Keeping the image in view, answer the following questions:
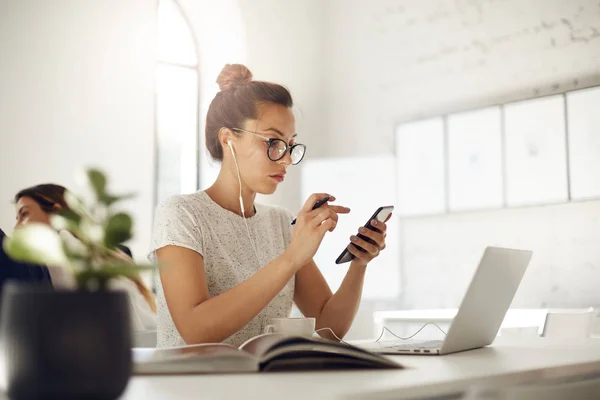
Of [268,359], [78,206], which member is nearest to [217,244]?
[268,359]

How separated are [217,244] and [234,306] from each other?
0.35m

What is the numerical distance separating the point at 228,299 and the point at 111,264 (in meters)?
0.90

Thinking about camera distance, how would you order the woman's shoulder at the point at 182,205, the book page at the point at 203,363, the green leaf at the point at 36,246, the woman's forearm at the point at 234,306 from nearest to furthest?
the green leaf at the point at 36,246 → the book page at the point at 203,363 → the woman's forearm at the point at 234,306 → the woman's shoulder at the point at 182,205

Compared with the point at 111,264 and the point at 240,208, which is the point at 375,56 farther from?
the point at 111,264

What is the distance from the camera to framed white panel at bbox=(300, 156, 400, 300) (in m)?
4.84

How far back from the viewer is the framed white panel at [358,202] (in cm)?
484

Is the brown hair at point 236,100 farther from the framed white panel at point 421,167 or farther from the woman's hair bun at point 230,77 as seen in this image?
the framed white panel at point 421,167

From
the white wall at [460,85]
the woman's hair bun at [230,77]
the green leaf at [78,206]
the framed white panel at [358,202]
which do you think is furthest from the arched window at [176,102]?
the green leaf at [78,206]

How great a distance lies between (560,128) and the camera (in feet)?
13.6

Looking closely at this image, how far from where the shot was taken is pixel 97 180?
28.2 inches

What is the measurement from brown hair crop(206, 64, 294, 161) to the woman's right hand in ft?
Answer: 1.44

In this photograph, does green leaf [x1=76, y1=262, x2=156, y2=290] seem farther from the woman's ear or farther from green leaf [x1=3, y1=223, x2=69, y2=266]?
the woman's ear

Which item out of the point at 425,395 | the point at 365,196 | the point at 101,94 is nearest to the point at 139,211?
the point at 101,94

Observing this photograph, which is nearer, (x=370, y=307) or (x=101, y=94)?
(x=101, y=94)
